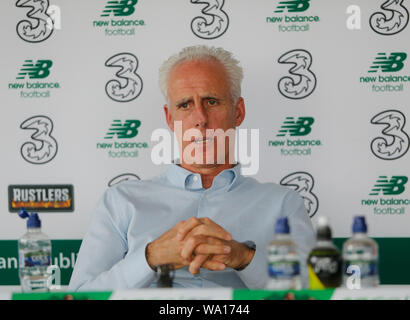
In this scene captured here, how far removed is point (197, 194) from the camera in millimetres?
1946

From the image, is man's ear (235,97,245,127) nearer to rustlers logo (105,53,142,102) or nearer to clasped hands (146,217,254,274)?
rustlers logo (105,53,142,102)

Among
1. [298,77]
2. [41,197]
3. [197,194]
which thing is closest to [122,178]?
[41,197]

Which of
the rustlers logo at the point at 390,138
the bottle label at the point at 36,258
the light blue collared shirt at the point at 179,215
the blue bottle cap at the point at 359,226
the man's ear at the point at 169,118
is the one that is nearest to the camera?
the blue bottle cap at the point at 359,226

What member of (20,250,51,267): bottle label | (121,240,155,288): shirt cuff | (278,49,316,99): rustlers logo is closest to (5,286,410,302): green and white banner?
(20,250,51,267): bottle label

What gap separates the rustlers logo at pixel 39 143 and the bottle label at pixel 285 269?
1463 millimetres

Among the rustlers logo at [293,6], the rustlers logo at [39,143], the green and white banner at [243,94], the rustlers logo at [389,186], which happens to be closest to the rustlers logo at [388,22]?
the green and white banner at [243,94]

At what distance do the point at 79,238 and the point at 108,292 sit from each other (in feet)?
4.06

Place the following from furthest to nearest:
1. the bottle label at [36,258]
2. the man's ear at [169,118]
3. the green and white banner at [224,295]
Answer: the man's ear at [169,118] < the bottle label at [36,258] < the green and white banner at [224,295]

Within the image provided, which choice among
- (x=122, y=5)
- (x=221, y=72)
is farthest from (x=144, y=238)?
(x=122, y=5)

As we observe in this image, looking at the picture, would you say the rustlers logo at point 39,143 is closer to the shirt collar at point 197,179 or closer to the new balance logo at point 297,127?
the shirt collar at point 197,179

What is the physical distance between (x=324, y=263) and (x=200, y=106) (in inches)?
40.2

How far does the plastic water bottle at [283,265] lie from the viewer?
1052 mm

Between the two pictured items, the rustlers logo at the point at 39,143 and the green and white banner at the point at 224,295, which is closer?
the green and white banner at the point at 224,295
